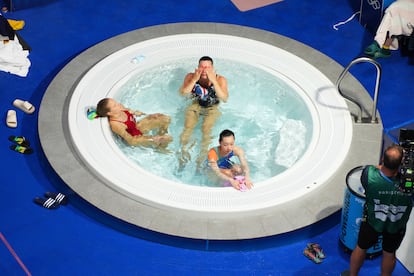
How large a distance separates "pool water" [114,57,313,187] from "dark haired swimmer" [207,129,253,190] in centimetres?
18

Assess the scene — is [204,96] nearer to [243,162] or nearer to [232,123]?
[232,123]

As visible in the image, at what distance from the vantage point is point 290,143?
8.15 meters

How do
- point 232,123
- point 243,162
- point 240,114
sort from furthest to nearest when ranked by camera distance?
1. point 240,114
2. point 232,123
3. point 243,162

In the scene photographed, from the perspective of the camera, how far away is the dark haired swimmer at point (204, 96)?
812 centimetres

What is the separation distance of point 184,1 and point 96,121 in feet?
10.4

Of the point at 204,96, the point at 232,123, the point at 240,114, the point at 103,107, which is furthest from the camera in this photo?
the point at 240,114

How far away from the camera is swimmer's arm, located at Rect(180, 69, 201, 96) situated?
8.20 metres

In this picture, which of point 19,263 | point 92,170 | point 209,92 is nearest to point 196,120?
point 209,92

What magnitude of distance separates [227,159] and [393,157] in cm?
221

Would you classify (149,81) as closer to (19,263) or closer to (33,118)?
(33,118)

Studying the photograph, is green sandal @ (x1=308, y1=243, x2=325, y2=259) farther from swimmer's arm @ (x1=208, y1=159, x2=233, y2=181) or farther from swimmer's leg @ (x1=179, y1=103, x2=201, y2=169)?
swimmer's leg @ (x1=179, y1=103, x2=201, y2=169)

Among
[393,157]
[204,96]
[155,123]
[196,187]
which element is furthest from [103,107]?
[393,157]

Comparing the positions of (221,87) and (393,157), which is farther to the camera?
(221,87)

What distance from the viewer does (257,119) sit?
28.1 ft
